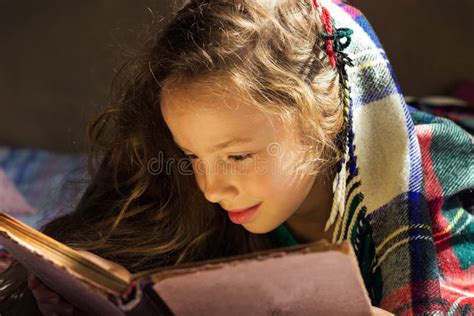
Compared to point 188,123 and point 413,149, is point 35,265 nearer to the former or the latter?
point 188,123

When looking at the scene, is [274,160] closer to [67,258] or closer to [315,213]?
[315,213]

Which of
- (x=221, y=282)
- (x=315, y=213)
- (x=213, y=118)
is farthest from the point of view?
(x=315, y=213)

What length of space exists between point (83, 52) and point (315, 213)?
0.85 meters

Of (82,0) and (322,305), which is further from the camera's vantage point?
(82,0)

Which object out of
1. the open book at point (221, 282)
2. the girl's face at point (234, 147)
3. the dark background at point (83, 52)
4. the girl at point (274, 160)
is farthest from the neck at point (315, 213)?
the dark background at point (83, 52)

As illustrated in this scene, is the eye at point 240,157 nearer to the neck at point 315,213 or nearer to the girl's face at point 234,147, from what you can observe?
the girl's face at point 234,147

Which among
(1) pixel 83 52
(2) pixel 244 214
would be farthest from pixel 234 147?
(1) pixel 83 52

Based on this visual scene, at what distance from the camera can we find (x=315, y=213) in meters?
1.09

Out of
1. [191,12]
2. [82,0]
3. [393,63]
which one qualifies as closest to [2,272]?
[191,12]

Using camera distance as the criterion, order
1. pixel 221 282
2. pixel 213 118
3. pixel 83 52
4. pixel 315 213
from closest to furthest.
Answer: pixel 221 282
pixel 213 118
pixel 315 213
pixel 83 52

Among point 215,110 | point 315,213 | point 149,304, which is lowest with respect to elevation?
point 315,213

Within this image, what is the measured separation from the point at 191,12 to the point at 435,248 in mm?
441

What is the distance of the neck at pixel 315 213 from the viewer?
41.4 inches

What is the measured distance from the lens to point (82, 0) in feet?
5.61
